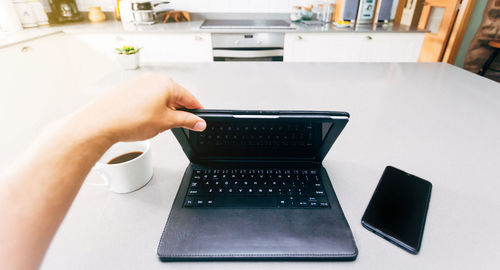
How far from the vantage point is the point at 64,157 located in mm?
323

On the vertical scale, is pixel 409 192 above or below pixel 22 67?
above

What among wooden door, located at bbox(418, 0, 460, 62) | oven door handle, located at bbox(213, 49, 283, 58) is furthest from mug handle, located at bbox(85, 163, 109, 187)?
wooden door, located at bbox(418, 0, 460, 62)

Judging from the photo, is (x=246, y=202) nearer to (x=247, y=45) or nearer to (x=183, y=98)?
(x=183, y=98)

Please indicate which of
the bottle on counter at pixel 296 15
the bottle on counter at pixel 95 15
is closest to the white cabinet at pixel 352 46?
the bottle on counter at pixel 296 15

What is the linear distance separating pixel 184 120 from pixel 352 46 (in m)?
2.31

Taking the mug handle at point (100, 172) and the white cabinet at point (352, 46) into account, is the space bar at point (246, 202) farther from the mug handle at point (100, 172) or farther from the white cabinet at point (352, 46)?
the white cabinet at point (352, 46)

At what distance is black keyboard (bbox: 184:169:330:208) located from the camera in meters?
0.45

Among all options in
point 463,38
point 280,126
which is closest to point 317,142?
point 280,126

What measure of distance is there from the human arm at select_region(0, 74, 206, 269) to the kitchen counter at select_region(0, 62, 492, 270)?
114mm

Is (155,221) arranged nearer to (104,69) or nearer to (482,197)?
(482,197)

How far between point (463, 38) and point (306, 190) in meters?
3.51

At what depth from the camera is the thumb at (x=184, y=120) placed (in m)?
0.41

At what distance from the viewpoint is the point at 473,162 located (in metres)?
0.59

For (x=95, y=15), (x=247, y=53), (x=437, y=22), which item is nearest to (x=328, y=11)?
(x=247, y=53)
